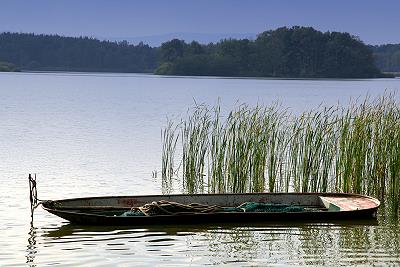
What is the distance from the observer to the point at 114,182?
74.0 ft

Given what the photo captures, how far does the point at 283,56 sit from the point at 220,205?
134047mm

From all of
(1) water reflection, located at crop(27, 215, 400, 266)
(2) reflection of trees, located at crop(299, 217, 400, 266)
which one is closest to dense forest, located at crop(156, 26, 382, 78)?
(2) reflection of trees, located at crop(299, 217, 400, 266)

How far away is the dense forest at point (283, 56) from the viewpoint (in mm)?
146375

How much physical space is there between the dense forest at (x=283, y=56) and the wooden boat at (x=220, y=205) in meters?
130

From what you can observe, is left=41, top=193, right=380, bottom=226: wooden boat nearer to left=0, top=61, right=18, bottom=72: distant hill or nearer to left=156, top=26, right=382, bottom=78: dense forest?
left=156, top=26, right=382, bottom=78: dense forest

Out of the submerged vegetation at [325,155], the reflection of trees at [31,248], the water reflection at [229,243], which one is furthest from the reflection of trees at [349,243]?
the reflection of trees at [31,248]

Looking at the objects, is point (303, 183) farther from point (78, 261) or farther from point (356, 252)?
point (78, 261)

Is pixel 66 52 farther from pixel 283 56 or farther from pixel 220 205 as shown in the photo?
pixel 220 205

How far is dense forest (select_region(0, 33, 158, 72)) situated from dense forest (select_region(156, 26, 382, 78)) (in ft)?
128

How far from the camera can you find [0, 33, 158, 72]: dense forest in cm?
18825

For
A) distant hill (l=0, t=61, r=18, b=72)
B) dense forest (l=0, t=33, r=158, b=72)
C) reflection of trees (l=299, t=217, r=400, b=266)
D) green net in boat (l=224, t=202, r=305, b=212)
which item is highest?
dense forest (l=0, t=33, r=158, b=72)

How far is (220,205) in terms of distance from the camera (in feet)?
55.0

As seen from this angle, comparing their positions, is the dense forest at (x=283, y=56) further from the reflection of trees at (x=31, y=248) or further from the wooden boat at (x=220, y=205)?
the reflection of trees at (x=31, y=248)

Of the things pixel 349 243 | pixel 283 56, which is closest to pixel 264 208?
pixel 349 243
